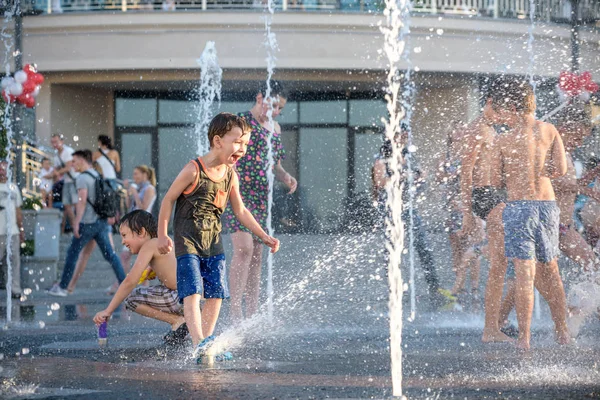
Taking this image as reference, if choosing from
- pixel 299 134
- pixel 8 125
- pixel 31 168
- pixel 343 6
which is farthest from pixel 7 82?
pixel 299 134

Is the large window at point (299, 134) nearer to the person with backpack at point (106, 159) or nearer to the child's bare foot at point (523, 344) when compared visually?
the person with backpack at point (106, 159)

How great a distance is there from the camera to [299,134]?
23.3 meters

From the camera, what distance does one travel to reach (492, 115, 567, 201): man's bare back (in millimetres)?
6066

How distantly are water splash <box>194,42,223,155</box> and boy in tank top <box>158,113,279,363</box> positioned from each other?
13.1 m

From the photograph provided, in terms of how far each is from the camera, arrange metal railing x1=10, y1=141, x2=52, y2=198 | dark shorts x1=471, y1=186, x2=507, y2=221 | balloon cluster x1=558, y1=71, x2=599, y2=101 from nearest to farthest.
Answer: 1. dark shorts x1=471, y1=186, x2=507, y2=221
2. balloon cluster x1=558, y1=71, x2=599, y2=101
3. metal railing x1=10, y1=141, x2=52, y2=198

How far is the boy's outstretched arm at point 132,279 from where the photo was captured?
572 cm

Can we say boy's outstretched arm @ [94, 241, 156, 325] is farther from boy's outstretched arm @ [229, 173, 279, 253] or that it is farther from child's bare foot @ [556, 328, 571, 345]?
child's bare foot @ [556, 328, 571, 345]

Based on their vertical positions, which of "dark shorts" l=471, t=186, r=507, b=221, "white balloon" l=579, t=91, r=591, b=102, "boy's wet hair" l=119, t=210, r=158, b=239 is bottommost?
"boy's wet hair" l=119, t=210, r=158, b=239

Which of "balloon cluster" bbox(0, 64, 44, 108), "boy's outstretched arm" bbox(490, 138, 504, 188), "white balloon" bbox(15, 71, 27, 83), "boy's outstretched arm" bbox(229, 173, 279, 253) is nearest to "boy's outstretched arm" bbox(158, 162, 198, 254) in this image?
"boy's outstretched arm" bbox(229, 173, 279, 253)

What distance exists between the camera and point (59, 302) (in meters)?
10.5

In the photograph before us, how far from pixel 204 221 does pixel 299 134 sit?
58.7ft

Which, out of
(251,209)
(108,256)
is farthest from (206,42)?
(251,209)

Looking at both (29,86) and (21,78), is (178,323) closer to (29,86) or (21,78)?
(21,78)

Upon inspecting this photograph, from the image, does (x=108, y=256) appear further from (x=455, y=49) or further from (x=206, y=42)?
(x=455, y=49)
